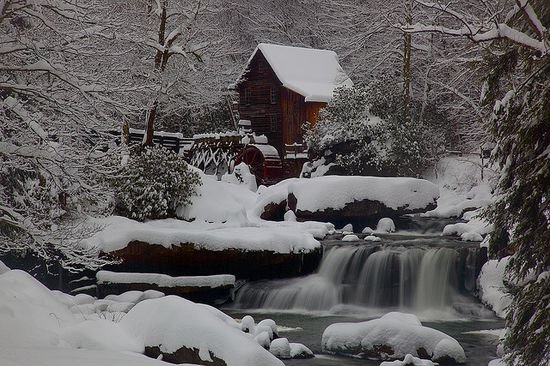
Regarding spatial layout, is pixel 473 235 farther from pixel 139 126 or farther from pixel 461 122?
pixel 139 126

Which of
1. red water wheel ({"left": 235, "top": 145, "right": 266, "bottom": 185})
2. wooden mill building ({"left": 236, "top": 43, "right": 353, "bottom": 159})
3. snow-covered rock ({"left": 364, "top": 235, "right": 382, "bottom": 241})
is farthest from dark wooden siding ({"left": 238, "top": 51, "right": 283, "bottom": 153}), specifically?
snow-covered rock ({"left": 364, "top": 235, "right": 382, "bottom": 241})

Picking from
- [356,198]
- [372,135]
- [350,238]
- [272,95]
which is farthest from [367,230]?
[272,95]

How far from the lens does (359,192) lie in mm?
21031

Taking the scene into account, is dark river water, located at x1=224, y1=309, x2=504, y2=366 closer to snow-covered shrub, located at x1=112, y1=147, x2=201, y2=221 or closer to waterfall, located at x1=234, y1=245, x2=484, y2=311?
waterfall, located at x1=234, y1=245, x2=484, y2=311

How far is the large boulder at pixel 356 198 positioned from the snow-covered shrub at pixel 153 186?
3.35 meters

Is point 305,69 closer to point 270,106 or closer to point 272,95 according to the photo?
point 272,95

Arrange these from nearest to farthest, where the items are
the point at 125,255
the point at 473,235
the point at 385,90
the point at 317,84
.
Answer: the point at 125,255, the point at 473,235, the point at 385,90, the point at 317,84

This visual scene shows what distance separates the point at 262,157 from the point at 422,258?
16725 millimetres

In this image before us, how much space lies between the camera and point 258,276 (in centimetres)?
1623

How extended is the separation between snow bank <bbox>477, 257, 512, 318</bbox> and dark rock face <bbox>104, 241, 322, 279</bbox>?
3963mm

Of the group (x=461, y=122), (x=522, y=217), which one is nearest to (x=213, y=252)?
(x=522, y=217)

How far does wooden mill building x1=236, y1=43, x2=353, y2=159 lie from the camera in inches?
1334

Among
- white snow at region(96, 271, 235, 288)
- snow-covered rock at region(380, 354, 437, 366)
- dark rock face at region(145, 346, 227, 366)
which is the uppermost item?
dark rock face at region(145, 346, 227, 366)

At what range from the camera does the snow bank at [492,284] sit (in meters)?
14.3
